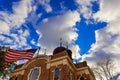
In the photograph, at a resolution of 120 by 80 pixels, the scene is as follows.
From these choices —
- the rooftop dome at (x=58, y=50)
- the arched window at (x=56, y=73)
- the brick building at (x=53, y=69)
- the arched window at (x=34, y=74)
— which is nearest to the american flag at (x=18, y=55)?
the brick building at (x=53, y=69)

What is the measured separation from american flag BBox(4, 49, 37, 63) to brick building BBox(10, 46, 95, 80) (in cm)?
478

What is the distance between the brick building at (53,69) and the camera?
29828 mm

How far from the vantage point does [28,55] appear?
27.6 m

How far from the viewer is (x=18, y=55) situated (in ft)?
91.7

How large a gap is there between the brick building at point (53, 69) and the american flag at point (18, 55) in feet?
15.7

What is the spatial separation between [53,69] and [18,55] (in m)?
6.30

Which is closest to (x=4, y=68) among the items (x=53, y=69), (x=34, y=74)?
(x=34, y=74)

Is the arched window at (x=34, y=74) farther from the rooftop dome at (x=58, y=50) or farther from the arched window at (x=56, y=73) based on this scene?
the rooftop dome at (x=58, y=50)

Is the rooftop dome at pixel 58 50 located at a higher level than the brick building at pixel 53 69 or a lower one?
higher

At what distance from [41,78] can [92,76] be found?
387 inches

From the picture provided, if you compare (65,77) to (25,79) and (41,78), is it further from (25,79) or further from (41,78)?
(25,79)

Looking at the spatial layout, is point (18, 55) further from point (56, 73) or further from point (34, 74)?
point (56, 73)

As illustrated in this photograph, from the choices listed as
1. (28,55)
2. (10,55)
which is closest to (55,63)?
(28,55)

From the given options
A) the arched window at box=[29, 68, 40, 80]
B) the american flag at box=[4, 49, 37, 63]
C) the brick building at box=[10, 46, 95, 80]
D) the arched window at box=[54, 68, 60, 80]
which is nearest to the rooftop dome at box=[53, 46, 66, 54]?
the brick building at box=[10, 46, 95, 80]
